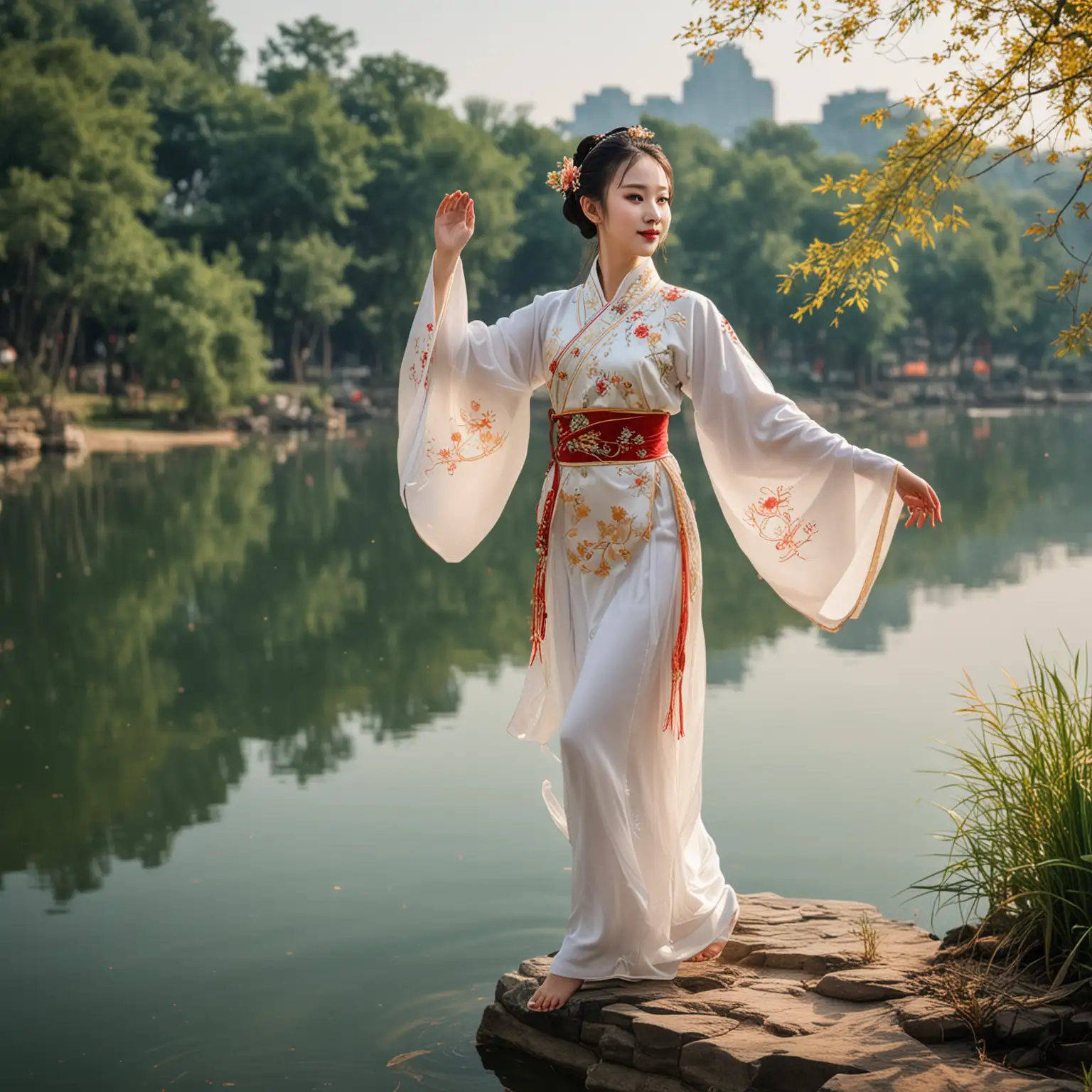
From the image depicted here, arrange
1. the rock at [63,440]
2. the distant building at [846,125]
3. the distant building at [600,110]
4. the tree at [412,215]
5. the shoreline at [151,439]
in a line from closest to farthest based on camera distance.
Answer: the rock at [63,440]
the shoreline at [151,439]
the tree at [412,215]
the distant building at [846,125]
the distant building at [600,110]

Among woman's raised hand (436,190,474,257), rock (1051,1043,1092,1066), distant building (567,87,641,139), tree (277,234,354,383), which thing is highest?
distant building (567,87,641,139)

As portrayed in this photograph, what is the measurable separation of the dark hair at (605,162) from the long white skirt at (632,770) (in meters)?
0.69

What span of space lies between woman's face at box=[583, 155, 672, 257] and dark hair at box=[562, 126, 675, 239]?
15 mm

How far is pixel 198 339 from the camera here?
30141 mm

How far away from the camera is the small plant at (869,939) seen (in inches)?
139

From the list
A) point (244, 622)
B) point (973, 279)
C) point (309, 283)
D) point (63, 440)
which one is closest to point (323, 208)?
point (309, 283)

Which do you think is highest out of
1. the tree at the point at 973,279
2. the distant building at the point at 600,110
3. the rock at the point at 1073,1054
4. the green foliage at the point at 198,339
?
the distant building at the point at 600,110

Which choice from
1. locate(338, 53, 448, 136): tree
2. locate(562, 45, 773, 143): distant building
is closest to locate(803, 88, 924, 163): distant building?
locate(562, 45, 773, 143): distant building

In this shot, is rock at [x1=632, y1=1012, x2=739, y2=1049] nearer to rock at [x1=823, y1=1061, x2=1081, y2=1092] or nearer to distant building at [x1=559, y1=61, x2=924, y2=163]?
rock at [x1=823, y1=1061, x2=1081, y2=1092]

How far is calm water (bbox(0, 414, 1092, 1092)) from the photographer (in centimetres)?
381

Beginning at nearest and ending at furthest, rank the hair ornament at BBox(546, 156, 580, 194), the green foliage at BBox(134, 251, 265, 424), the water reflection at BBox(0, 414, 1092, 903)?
the hair ornament at BBox(546, 156, 580, 194) → the water reflection at BBox(0, 414, 1092, 903) → the green foliage at BBox(134, 251, 265, 424)

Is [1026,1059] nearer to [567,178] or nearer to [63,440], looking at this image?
[567,178]

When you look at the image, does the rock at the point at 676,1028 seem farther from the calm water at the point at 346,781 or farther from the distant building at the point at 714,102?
the distant building at the point at 714,102

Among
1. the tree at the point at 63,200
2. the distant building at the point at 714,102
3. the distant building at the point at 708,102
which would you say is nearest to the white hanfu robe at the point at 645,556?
the tree at the point at 63,200
